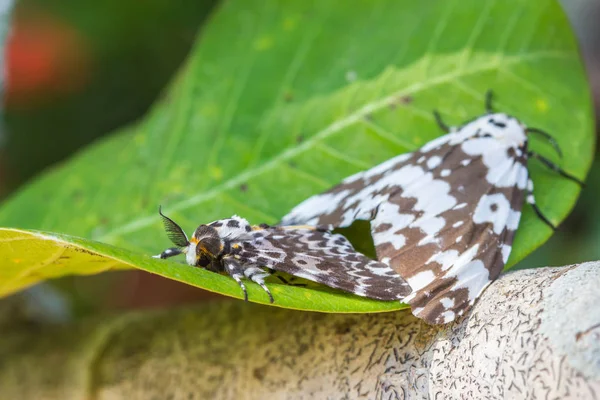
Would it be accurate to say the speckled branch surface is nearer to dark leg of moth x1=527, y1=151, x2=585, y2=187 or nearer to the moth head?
the moth head

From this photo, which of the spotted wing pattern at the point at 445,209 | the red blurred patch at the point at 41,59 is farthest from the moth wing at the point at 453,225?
the red blurred patch at the point at 41,59

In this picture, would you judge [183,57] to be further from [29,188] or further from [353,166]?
[353,166]

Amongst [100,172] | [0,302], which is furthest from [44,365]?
[100,172]

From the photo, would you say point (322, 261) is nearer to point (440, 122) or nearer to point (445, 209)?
point (445, 209)

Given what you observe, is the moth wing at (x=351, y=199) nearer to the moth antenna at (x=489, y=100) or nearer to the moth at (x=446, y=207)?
the moth at (x=446, y=207)

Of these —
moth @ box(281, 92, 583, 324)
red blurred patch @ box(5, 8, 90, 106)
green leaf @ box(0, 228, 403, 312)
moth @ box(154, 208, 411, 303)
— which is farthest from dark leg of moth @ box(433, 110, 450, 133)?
red blurred patch @ box(5, 8, 90, 106)

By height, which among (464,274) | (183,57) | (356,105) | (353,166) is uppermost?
(183,57)
